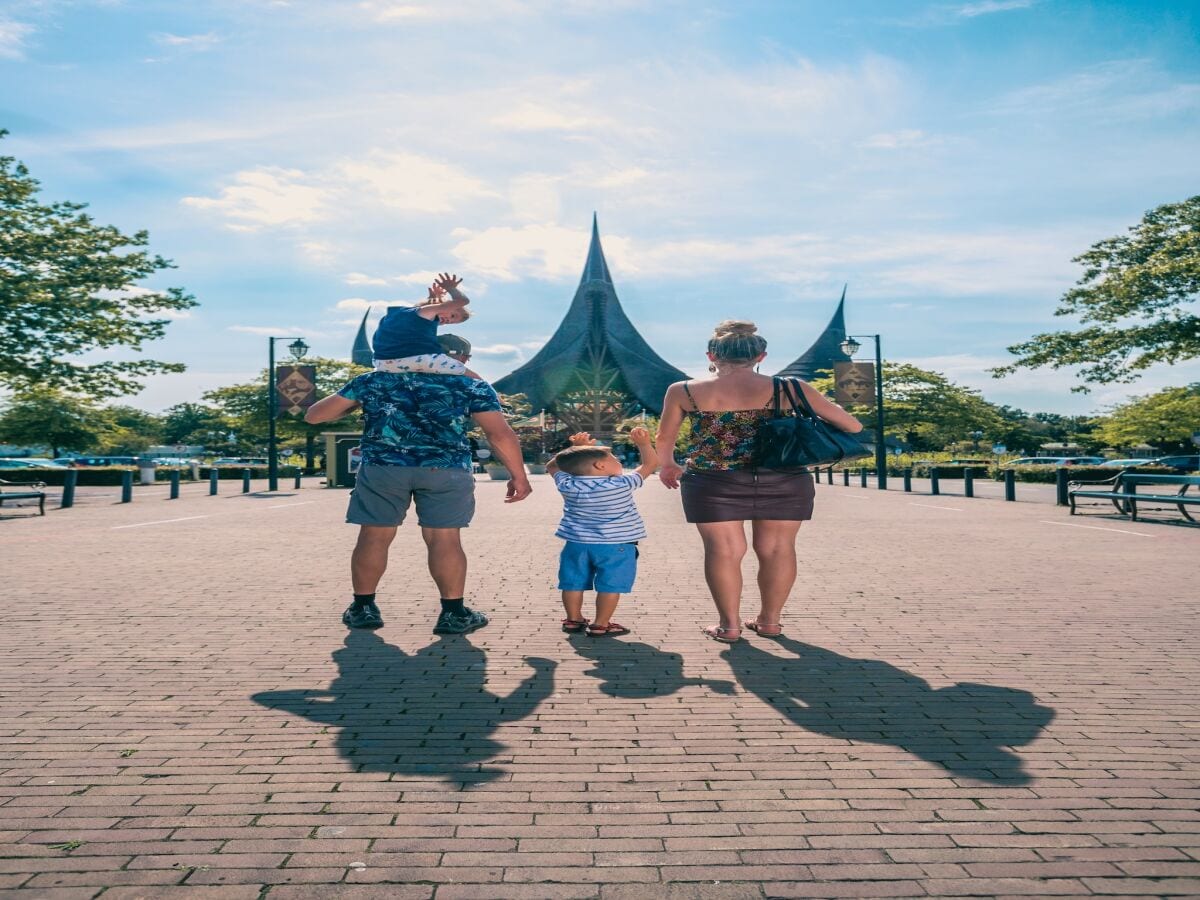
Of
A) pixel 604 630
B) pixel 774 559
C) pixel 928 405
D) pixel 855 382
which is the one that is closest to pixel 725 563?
pixel 774 559

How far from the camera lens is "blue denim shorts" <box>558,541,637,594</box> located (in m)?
4.82

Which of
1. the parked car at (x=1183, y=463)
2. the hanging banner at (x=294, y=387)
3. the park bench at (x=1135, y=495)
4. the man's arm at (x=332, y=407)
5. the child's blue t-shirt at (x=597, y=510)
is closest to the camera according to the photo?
the child's blue t-shirt at (x=597, y=510)

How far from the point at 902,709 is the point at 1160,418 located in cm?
5042

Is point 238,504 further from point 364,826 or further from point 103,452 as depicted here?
point 103,452

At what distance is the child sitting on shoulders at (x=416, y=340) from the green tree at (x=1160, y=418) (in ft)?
155

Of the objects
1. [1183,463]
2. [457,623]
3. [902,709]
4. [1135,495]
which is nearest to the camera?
[902,709]

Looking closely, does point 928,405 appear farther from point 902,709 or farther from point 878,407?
point 902,709

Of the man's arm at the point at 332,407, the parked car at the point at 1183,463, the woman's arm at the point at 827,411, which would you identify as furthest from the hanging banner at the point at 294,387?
the parked car at the point at 1183,463

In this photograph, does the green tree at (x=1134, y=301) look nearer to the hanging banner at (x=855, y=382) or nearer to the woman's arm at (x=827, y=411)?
the hanging banner at (x=855, y=382)

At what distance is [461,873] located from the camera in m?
2.10

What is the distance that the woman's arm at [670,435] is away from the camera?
186 inches

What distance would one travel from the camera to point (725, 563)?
4660 mm

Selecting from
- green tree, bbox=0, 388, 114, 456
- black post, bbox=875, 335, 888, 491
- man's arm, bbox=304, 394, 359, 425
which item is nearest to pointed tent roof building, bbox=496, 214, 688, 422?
green tree, bbox=0, 388, 114, 456

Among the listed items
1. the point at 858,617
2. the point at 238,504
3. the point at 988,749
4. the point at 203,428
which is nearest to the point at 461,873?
the point at 988,749
